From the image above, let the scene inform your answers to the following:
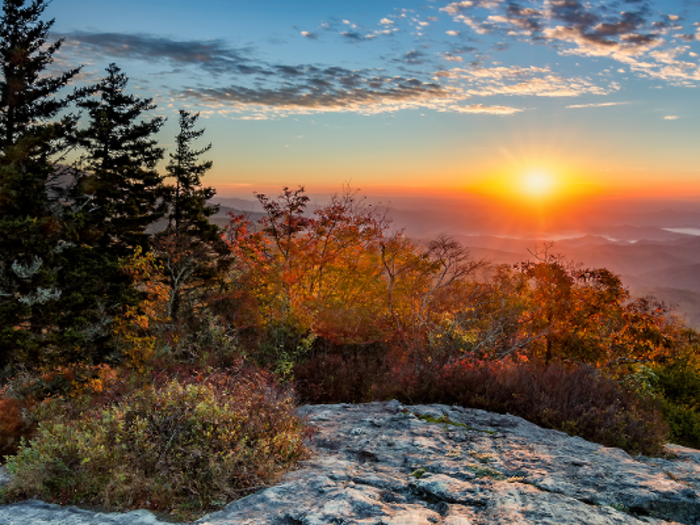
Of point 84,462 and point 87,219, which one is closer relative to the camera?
point 84,462

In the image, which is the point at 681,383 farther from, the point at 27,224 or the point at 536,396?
the point at 27,224

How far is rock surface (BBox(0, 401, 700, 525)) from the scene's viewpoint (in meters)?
4.07

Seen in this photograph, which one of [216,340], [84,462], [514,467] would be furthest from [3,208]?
[514,467]

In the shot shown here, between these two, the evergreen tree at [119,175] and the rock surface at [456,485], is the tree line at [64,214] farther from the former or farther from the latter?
the rock surface at [456,485]

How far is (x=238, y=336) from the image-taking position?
46.9 ft

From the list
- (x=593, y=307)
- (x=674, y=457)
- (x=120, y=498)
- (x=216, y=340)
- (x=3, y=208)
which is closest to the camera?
(x=120, y=498)

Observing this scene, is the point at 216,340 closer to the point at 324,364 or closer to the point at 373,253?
Result: the point at 324,364

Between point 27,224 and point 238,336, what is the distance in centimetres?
773

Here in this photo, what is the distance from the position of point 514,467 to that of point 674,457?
3145 millimetres

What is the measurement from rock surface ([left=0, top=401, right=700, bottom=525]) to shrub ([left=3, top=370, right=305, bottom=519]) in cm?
24

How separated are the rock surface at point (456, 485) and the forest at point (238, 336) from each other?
1.33 feet

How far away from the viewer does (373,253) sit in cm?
1588

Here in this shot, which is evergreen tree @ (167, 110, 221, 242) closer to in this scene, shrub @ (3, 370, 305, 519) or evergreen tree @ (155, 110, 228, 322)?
evergreen tree @ (155, 110, 228, 322)

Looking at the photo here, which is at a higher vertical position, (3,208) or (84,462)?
(3,208)
